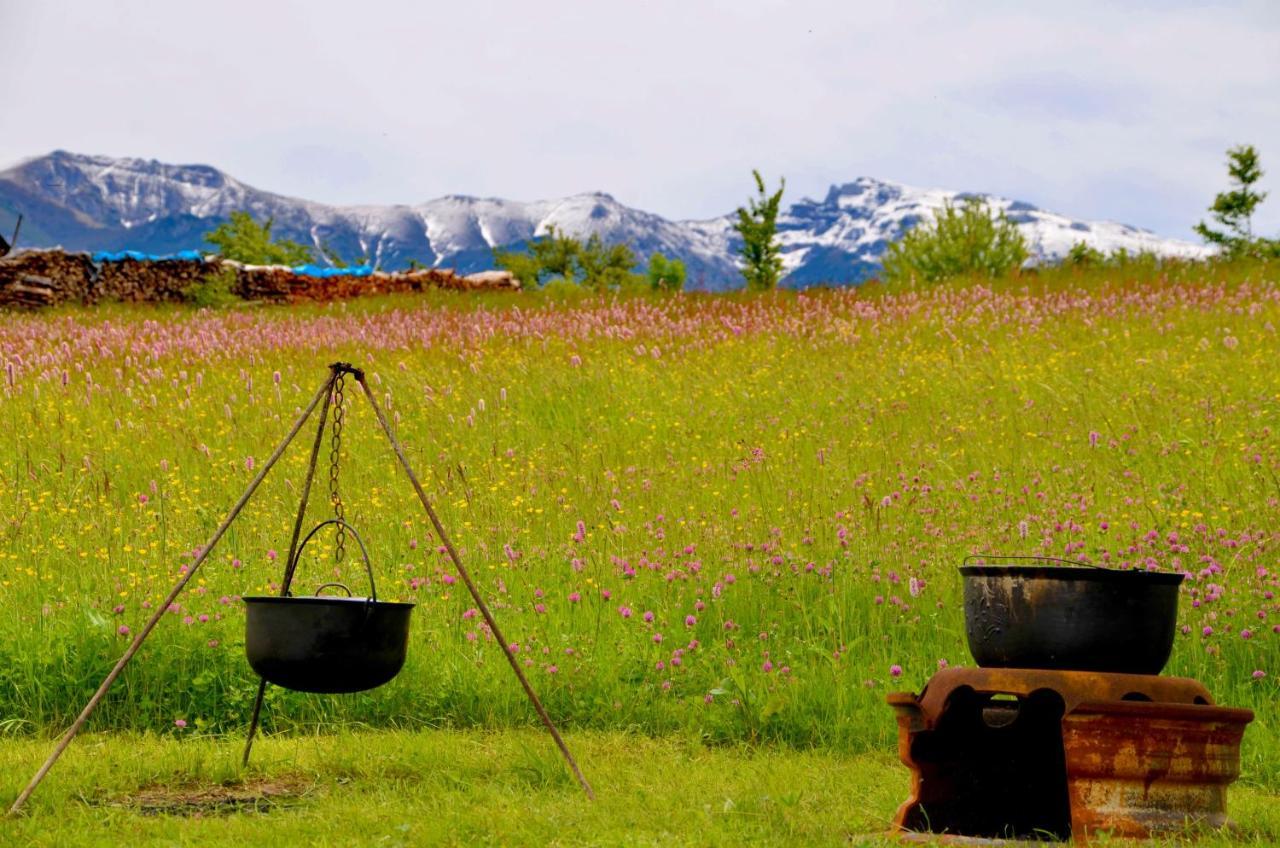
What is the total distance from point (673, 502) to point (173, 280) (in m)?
Result: 19.4

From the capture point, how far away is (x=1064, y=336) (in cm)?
1634

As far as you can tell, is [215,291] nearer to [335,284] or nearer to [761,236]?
[335,284]

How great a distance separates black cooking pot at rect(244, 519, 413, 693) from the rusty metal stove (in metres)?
2.41

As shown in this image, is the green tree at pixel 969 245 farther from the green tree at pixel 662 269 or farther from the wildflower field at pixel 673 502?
the green tree at pixel 662 269

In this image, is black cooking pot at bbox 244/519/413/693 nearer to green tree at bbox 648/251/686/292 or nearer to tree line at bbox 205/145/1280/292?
tree line at bbox 205/145/1280/292

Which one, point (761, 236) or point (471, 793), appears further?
point (761, 236)

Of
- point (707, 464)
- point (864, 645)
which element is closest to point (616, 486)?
point (707, 464)

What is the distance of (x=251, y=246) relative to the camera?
204ft

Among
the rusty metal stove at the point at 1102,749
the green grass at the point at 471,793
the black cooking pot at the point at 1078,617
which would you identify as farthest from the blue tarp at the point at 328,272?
the black cooking pot at the point at 1078,617

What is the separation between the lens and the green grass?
546 centimetres

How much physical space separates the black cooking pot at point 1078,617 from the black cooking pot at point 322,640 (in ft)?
8.98

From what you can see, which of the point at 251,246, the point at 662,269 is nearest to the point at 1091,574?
the point at 251,246

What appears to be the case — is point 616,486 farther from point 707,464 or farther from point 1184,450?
point 1184,450

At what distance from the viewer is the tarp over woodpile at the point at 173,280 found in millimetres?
26594
